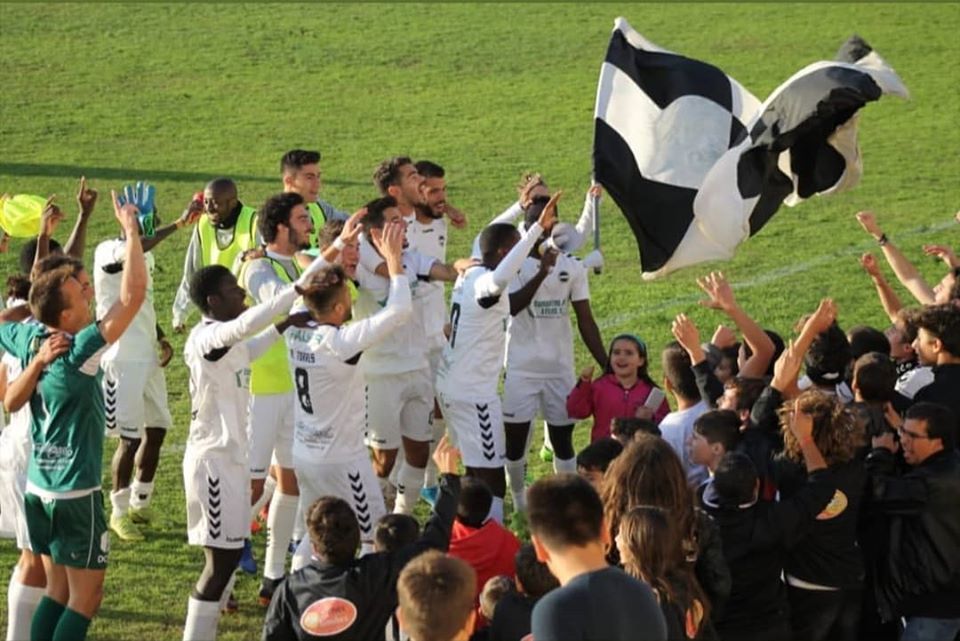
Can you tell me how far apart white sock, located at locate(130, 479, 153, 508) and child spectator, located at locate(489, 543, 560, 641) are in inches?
179

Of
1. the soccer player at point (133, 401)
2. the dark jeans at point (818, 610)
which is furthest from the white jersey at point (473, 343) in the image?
the dark jeans at point (818, 610)

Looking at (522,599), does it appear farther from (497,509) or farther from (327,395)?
(497,509)

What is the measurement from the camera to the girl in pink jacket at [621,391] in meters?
10.3

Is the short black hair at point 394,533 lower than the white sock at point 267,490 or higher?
lower

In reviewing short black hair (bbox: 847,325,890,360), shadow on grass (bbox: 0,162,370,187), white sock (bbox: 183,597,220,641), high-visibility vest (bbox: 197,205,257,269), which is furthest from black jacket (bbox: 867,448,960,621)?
shadow on grass (bbox: 0,162,370,187)

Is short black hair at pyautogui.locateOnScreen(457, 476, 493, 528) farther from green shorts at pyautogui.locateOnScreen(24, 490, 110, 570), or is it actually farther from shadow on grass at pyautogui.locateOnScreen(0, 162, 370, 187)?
shadow on grass at pyautogui.locateOnScreen(0, 162, 370, 187)

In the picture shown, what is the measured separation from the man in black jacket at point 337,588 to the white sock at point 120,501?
3821mm

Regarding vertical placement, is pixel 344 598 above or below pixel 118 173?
below

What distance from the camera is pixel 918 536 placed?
7973 millimetres

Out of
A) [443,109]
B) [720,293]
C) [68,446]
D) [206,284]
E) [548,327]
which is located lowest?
[68,446]

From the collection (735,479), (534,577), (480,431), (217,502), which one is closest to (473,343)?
(480,431)

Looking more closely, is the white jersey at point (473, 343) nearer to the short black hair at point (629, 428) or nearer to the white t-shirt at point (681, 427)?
the white t-shirt at point (681, 427)

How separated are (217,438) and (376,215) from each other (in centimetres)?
197

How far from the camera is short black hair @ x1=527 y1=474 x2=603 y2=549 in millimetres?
5340
